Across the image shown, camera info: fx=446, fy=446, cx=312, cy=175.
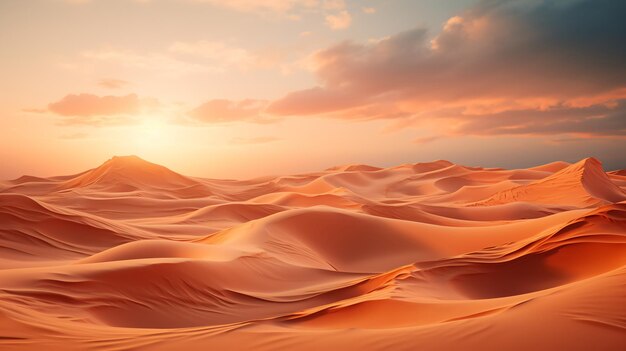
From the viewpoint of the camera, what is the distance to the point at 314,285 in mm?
6000

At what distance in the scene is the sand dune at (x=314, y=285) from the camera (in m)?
2.56

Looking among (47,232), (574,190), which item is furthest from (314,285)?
(574,190)

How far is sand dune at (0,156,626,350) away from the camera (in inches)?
101

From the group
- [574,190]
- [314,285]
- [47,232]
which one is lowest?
[314,285]

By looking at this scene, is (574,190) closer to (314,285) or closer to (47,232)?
(314,285)

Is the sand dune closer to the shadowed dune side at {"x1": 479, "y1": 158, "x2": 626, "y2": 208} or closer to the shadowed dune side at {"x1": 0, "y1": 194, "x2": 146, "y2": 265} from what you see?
the shadowed dune side at {"x1": 0, "y1": 194, "x2": 146, "y2": 265}

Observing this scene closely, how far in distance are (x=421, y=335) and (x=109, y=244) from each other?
357 inches

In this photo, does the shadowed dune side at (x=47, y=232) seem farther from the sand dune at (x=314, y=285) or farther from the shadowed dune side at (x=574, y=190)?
the shadowed dune side at (x=574, y=190)

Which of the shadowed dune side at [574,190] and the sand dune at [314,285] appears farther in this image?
the shadowed dune side at [574,190]

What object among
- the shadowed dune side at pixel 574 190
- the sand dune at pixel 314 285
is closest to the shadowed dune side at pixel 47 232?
the sand dune at pixel 314 285

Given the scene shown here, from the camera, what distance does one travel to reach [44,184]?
28797mm

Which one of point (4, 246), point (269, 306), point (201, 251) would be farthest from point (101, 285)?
point (4, 246)

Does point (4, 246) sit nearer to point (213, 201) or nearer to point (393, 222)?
point (393, 222)

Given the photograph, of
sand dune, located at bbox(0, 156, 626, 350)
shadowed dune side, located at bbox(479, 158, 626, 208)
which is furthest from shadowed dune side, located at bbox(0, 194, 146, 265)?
shadowed dune side, located at bbox(479, 158, 626, 208)
